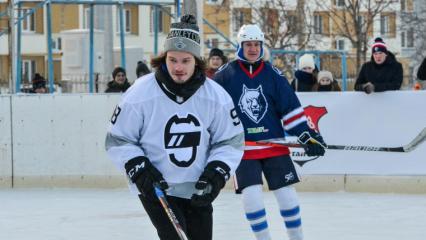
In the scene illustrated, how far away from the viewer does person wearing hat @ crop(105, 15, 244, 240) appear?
4859mm

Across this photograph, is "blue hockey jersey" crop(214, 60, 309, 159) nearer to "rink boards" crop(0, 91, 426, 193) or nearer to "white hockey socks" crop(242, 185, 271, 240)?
"white hockey socks" crop(242, 185, 271, 240)

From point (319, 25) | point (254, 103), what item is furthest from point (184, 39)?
point (319, 25)

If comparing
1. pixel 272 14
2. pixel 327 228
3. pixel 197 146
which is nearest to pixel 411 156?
pixel 327 228

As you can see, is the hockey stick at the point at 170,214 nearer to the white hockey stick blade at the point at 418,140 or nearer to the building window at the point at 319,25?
the white hockey stick blade at the point at 418,140

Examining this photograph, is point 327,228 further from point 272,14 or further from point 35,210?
point 272,14

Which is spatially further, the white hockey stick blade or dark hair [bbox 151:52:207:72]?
the white hockey stick blade

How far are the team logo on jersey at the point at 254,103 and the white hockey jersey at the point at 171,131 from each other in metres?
1.96

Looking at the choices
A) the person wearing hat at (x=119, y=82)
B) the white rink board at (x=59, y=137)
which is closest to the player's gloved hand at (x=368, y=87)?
the white rink board at (x=59, y=137)

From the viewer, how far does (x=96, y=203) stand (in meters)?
10.0

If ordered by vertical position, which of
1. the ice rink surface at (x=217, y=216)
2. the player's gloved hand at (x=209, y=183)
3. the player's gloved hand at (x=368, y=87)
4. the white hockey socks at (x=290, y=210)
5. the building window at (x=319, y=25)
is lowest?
the ice rink surface at (x=217, y=216)

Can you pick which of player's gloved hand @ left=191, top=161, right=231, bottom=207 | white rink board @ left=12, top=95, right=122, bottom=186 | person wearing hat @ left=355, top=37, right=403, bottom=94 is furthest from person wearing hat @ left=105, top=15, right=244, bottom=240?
white rink board @ left=12, top=95, right=122, bottom=186

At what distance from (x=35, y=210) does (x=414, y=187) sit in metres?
3.38

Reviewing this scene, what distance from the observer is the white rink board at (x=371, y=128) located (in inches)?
415

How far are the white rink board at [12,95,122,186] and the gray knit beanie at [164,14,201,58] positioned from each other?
622 centimetres
